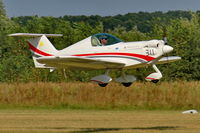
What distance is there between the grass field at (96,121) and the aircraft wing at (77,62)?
3.60 metres

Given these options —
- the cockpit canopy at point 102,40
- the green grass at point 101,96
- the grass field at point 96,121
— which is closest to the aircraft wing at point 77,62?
the cockpit canopy at point 102,40

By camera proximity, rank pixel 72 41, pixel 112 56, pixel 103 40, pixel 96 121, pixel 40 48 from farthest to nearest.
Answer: pixel 72 41 → pixel 96 121 → pixel 40 48 → pixel 103 40 → pixel 112 56

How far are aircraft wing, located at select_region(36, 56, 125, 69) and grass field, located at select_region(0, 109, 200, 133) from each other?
3.60 meters

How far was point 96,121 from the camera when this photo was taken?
120 ft

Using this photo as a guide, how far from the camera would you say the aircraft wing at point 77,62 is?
2631 centimetres

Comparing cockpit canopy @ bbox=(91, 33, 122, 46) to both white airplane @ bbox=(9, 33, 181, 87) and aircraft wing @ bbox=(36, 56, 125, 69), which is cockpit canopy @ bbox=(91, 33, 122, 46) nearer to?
white airplane @ bbox=(9, 33, 181, 87)

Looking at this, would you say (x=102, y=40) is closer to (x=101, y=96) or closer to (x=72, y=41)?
(x=101, y=96)

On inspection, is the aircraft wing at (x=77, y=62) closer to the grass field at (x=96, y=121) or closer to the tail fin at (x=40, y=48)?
the tail fin at (x=40, y=48)

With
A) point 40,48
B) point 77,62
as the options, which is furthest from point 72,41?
point 77,62

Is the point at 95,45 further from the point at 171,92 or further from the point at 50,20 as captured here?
the point at 50,20

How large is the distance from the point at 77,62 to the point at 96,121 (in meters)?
10.1

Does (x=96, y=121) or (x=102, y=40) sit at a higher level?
(x=102, y=40)

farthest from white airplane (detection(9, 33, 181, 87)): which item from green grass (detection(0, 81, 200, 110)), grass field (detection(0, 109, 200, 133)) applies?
green grass (detection(0, 81, 200, 110))

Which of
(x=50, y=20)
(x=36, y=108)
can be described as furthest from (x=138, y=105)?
(x=50, y=20)
